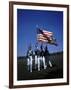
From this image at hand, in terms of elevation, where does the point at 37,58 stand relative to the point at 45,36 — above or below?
below

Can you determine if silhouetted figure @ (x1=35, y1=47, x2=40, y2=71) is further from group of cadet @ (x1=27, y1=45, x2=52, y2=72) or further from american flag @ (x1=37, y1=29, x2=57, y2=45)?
american flag @ (x1=37, y1=29, x2=57, y2=45)

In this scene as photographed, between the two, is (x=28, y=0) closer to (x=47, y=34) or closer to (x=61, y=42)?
(x=47, y=34)

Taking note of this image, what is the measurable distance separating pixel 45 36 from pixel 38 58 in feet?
0.71

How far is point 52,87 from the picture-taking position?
7.35ft

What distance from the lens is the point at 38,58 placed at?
219cm

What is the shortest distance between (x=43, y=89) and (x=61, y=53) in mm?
380

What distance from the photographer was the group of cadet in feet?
7.08

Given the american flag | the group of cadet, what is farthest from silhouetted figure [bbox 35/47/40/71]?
the american flag

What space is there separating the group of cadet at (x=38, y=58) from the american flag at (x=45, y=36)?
0.07 meters

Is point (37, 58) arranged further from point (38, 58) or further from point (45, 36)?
point (45, 36)

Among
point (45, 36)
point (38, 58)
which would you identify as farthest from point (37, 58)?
point (45, 36)

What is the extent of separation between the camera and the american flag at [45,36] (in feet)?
7.19

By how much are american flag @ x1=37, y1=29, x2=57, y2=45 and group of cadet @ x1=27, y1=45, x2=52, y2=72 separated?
70mm

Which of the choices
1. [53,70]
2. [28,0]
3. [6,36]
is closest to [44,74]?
[53,70]
